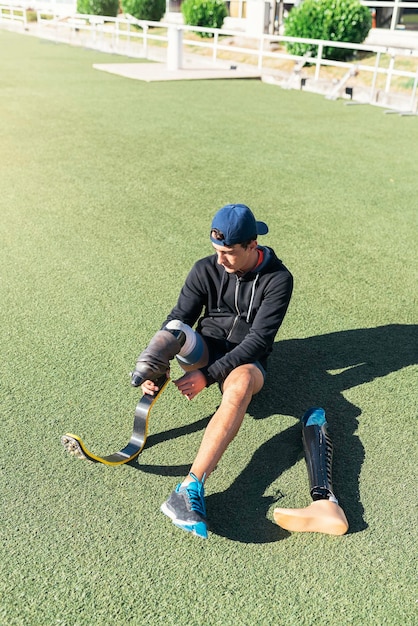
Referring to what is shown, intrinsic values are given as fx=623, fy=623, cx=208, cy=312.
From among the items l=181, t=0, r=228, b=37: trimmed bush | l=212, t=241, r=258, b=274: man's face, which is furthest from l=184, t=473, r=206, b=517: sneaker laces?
l=181, t=0, r=228, b=37: trimmed bush

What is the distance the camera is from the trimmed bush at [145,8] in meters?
27.1

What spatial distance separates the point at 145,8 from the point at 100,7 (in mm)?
4258

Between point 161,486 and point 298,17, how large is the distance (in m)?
17.1

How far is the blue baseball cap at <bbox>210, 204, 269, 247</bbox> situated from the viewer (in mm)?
3137

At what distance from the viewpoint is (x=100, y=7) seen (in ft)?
99.3

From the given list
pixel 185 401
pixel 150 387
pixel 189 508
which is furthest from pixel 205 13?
pixel 189 508

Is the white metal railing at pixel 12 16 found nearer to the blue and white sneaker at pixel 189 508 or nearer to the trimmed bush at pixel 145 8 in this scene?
the trimmed bush at pixel 145 8

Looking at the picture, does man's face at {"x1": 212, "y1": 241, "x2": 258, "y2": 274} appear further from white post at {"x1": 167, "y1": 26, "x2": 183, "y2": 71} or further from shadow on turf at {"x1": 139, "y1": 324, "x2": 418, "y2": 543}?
white post at {"x1": 167, "y1": 26, "x2": 183, "y2": 71}

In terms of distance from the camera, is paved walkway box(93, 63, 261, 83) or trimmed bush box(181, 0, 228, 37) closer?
paved walkway box(93, 63, 261, 83)

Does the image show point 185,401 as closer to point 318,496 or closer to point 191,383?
point 191,383

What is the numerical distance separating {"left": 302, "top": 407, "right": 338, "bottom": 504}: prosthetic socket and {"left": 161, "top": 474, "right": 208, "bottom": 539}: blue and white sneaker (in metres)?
0.55

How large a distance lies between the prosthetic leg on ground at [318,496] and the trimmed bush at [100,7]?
31.5m

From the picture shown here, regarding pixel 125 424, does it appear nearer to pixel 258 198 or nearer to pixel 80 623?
pixel 80 623

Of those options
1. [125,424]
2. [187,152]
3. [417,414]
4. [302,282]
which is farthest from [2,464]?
Answer: [187,152]
